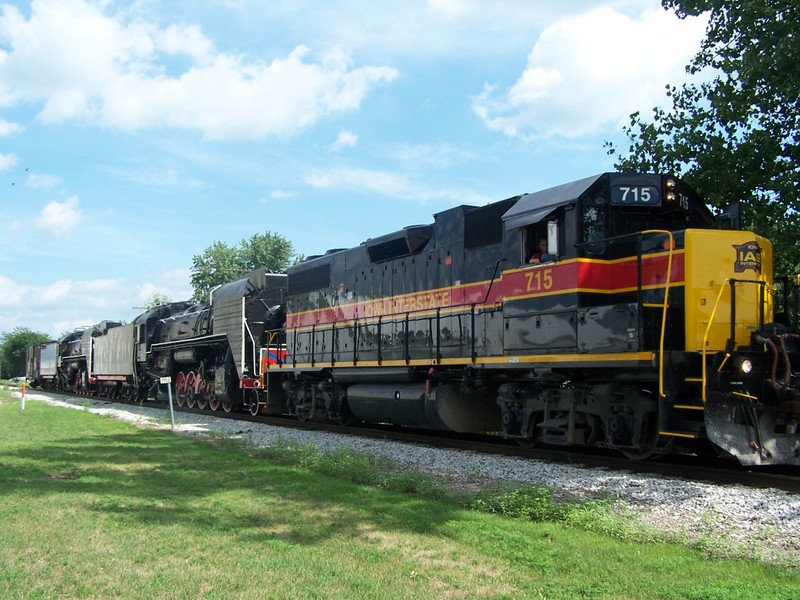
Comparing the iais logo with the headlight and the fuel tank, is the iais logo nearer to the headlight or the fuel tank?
the headlight

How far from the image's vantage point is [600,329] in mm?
9359

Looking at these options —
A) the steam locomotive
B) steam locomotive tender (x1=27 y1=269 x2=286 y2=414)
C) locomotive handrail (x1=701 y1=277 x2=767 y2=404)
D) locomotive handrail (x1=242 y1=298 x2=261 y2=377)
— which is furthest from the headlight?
locomotive handrail (x1=242 y1=298 x2=261 y2=377)

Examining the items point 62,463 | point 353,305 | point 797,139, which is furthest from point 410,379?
point 797,139

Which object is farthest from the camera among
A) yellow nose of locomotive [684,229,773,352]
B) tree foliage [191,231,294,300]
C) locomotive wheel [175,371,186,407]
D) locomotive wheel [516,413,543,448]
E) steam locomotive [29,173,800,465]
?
tree foliage [191,231,294,300]

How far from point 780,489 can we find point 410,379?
6.88 metres

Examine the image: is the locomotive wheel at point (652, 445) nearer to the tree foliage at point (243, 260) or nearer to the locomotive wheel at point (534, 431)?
the locomotive wheel at point (534, 431)

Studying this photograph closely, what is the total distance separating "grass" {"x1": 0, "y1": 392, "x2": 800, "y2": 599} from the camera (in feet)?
15.4

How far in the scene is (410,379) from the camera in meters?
13.5

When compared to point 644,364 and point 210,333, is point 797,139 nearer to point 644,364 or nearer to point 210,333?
point 644,364

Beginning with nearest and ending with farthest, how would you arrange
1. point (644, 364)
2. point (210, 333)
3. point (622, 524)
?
1. point (622, 524)
2. point (644, 364)
3. point (210, 333)

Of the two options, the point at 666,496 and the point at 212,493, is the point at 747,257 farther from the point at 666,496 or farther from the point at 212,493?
the point at 212,493

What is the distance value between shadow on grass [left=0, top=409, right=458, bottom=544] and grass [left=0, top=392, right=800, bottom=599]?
29 mm

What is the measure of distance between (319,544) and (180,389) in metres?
21.0

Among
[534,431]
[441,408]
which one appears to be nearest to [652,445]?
[534,431]
